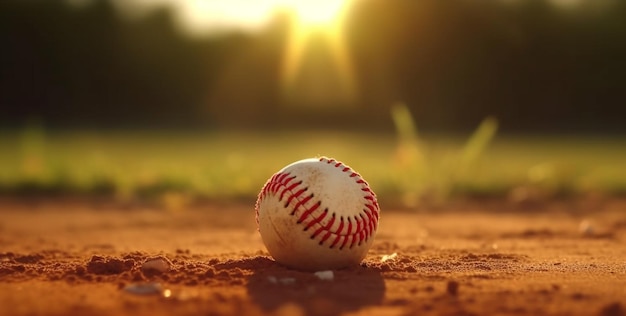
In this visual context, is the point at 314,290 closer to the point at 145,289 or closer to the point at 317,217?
the point at 317,217

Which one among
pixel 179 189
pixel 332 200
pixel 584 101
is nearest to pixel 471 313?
pixel 332 200

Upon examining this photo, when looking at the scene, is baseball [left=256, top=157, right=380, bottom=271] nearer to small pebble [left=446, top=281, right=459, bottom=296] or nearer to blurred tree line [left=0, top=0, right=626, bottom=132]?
small pebble [left=446, top=281, right=459, bottom=296]

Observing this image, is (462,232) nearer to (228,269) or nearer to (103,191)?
(228,269)

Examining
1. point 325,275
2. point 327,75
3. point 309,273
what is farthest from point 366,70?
point 325,275

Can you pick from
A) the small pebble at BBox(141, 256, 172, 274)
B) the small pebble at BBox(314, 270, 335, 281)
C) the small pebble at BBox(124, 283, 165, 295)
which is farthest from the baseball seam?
the small pebble at BBox(124, 283, 165, 295)

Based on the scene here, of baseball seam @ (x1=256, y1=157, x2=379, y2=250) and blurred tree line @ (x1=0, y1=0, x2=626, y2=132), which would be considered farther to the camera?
blurred tree line @ (x1=0, y1=0, x2=626, y2=132)

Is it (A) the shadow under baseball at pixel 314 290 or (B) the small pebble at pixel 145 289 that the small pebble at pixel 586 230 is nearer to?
(A) the shadow under baseball at pixel 314 290

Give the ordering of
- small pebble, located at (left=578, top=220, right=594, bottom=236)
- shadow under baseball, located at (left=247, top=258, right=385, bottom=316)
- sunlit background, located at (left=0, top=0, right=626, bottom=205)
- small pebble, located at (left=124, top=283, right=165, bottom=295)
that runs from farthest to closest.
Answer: sunlit background, located at (left=0, top=0, right=626, bottom=205) → small pebble, located at (left=578, top=220, right=594, bottom=236) → small pebble, located at (left=124, top=283, right=165, bottom=295) → shadow under baseball, located at (left=247, top=258, right=385, bottom=316)
